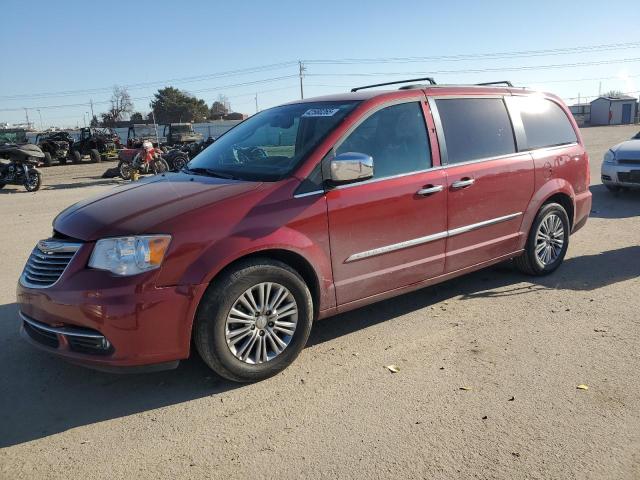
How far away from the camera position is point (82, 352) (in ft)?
10.3

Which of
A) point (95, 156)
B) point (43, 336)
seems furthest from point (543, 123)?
point (95, 156)

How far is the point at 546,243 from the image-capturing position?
5.36 m

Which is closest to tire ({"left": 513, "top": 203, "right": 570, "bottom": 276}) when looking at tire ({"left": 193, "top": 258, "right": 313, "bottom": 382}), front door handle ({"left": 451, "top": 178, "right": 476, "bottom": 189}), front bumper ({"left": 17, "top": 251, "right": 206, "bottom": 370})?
front door handle ({"left": 451, "top": 178, "right": 476, "bottom": 189})

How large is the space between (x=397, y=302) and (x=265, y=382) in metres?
1.77

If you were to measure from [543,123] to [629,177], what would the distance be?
582 cm

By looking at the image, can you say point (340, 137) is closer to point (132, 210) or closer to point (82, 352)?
point (132, 210)

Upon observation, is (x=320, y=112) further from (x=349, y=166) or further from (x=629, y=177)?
(x=629, y=177)

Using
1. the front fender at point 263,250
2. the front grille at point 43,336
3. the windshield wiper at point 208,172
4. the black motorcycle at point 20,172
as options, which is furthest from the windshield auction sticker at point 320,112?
the black motorcycle at point 20,172

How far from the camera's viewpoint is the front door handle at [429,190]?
4.09m

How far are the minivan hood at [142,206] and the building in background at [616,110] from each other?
6358cm

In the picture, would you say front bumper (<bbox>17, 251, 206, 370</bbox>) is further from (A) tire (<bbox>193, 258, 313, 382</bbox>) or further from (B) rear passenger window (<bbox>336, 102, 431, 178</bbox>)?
(B) rear passenger window (<bbox>336, 102, 431, 178</bbox>)

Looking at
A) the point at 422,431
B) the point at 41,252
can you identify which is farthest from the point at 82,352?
the point at 422,431

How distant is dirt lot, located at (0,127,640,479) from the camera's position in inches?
104

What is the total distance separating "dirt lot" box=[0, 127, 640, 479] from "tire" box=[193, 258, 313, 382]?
0.13 meters
